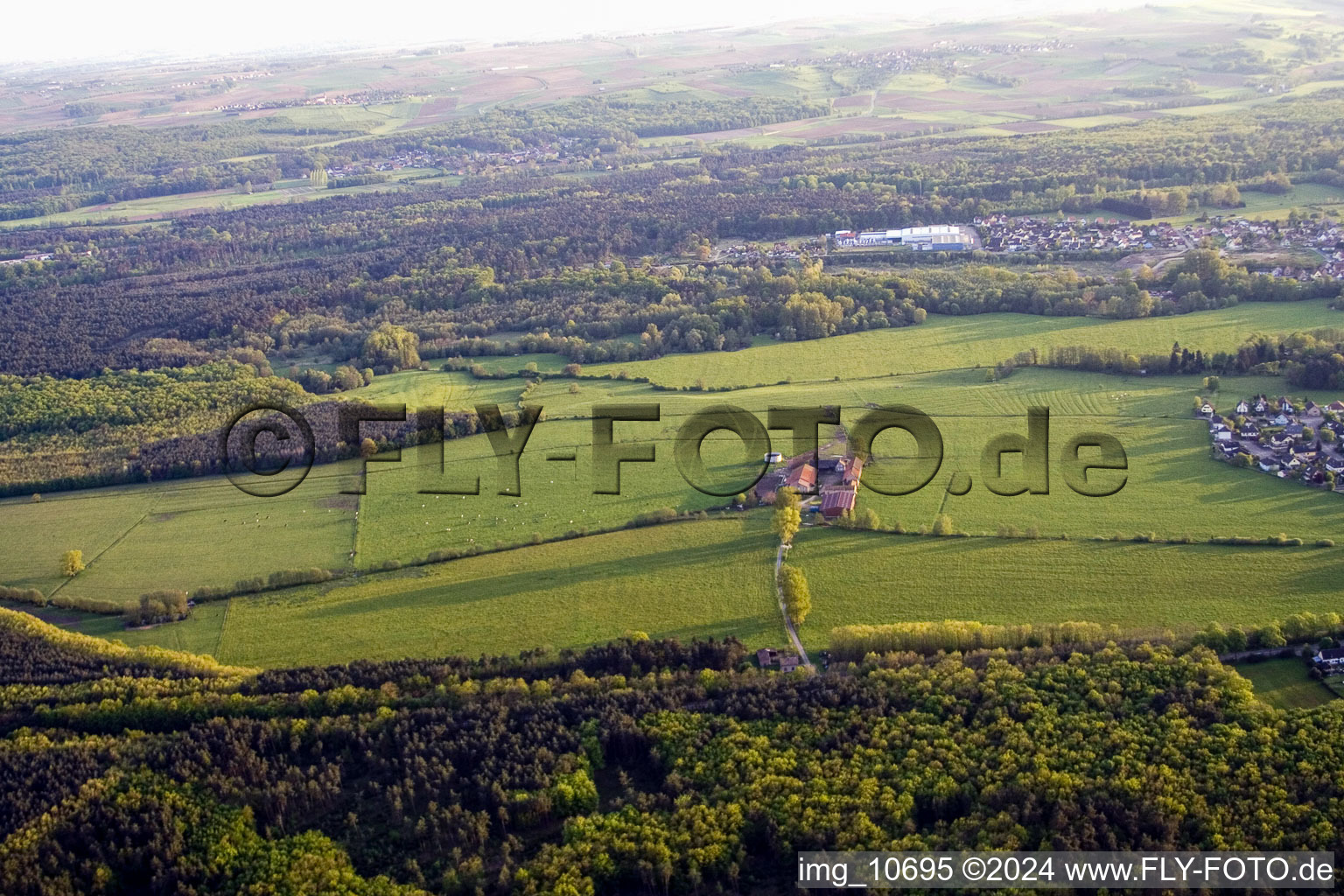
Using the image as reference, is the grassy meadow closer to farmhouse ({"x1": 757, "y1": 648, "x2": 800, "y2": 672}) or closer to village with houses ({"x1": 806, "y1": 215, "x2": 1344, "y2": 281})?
farmhouse ({"x1": 757, "y1": 648, "x2": 800, "y2": 672})

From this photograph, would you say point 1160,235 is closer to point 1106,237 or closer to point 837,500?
point 1106,237

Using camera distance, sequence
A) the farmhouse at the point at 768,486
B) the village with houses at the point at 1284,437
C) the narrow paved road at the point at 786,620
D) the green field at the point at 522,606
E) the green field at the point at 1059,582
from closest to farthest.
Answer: the narrow paved road at the point at 786,620 → the green field at the point at 1059,582 → the green field at the point at 522,606 → the village with houses at the point at 1284,437 → the farmhouse at the point at 768,486

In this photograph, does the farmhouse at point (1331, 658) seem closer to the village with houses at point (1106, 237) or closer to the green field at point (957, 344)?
the green field at point (957, 344)

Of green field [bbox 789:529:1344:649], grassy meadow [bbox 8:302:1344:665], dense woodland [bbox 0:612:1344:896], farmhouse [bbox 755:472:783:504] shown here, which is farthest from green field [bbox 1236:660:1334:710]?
farmhouse [bbox 755:472:783:504]

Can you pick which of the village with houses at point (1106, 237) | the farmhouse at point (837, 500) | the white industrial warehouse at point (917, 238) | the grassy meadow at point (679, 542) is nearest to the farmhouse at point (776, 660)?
the grassy meadow at point (679, 542)

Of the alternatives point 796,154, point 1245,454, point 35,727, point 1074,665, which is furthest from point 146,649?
point 796,154

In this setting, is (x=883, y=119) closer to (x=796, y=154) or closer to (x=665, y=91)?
(x=796, y=154)

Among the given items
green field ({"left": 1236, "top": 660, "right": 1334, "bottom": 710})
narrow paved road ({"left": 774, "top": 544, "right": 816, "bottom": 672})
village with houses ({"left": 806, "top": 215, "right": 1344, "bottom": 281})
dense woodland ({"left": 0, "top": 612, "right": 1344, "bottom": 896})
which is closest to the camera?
dense woodland ({"left": 0, "top": 612, "right": 1344, "bottom": 896})
